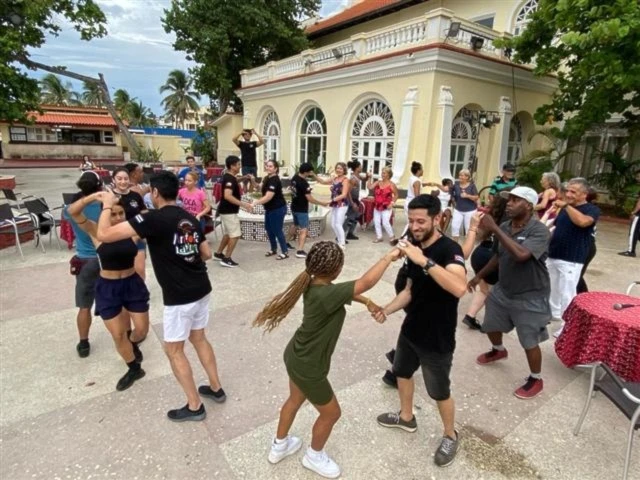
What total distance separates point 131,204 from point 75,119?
117 feet

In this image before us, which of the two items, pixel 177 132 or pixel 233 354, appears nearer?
pixel 233 354

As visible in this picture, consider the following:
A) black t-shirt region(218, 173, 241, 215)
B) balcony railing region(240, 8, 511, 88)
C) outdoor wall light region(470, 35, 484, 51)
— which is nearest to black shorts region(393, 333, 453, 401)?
black t-shirt region(218, 173, 241, 215)

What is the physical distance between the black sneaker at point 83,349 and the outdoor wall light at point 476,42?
12.2 m

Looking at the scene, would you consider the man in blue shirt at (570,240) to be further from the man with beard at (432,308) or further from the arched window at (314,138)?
the arched window at (314,138)

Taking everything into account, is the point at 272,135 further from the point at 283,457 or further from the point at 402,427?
the point at 283,457

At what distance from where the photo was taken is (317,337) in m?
1.99

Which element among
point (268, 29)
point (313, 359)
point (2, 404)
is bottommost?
point (2, 404)

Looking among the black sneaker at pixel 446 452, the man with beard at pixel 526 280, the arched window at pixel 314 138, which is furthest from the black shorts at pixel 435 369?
the arched window at pixel 314 138

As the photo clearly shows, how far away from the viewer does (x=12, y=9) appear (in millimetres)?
13008

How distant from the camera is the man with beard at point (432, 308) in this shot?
204 centimetres

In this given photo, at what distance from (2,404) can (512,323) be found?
13.7 ft

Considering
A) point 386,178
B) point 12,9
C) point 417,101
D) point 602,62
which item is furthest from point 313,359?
point 12,9

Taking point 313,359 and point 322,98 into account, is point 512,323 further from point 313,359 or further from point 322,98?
point 322,98

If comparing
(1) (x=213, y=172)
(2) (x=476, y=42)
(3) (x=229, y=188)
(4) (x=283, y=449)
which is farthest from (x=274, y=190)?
(1) (x=213, y=172)
